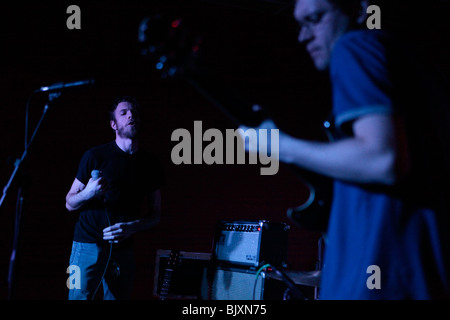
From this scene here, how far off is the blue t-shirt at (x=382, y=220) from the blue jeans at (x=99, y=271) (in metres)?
2.37

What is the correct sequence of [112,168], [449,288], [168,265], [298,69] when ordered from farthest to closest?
[298,69], [168,265], [112,168], [449,288]

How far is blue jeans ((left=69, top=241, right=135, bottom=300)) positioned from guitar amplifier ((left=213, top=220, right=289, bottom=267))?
91 cm

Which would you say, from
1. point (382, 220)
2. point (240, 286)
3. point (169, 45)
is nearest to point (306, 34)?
point (169, 45)

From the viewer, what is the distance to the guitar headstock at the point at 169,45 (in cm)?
116

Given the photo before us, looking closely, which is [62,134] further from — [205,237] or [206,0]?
[206,0]

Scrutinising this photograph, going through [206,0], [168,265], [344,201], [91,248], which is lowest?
[168,265]

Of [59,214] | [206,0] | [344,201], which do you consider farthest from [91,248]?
[206,0]

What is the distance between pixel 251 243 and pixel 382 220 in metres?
2.75

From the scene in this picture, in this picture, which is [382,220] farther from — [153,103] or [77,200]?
[153,103]

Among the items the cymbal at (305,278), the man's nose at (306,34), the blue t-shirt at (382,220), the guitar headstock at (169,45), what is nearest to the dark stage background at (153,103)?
the cymbal at (305,278)

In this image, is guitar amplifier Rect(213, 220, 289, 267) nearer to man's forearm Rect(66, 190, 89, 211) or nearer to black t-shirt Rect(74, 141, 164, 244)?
black t-shirt Rect(74, 141, 164, 244)

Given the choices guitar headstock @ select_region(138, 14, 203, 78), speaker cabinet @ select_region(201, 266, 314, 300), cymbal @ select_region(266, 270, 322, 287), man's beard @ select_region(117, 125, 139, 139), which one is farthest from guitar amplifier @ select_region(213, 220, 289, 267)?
guitar headstock @ select_region(138, 14, 203, 78)
